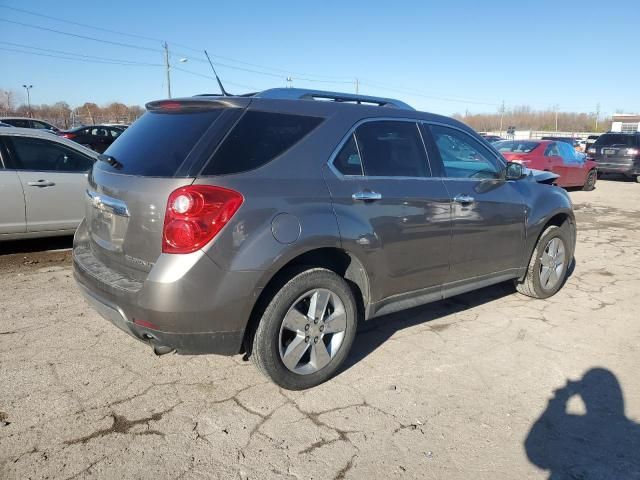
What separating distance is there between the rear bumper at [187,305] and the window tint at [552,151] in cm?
1318

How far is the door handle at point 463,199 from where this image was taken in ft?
13.0

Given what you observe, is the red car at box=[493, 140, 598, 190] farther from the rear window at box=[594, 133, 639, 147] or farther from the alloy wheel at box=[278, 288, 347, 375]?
the alloy wheel at box=[278, 288, 347, 375]

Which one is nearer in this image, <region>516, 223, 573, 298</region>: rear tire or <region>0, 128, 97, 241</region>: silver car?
<region>516, 223, 573, 298</region>: rear tire

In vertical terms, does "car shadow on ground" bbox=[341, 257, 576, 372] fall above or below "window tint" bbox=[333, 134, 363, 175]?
below

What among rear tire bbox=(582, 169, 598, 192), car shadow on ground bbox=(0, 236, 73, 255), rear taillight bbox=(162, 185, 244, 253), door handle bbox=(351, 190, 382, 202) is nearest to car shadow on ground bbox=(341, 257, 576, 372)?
door handle bbox=(351, 190, 382, 202)

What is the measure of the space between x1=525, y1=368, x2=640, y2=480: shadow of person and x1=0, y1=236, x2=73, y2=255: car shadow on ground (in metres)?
6.02

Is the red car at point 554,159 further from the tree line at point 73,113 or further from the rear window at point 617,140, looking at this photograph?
the tree line at point 73,113

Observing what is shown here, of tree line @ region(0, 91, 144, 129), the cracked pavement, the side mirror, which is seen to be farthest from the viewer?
tree line @ region(0, 91, 144, 129)

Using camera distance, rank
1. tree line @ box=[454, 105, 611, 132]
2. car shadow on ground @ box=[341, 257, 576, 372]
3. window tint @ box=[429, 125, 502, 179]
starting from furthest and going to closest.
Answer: tree line @ box=[454, 105, 611, 132] → window tint @ box=[429, 125, 502, 179] → car shadow on ground @ box=[341, 257, 576, 372]

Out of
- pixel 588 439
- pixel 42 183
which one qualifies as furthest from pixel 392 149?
pixel 42 183

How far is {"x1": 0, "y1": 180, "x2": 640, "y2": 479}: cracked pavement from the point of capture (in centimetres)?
257

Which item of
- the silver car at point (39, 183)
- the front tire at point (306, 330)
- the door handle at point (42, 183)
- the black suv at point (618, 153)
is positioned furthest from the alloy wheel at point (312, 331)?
the black suv at point (618, 153)

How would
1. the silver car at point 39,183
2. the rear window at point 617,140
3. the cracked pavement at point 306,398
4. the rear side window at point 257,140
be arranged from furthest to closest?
the rear window at point 617,140 < the silver car at point 39,183 < the rear side window at point 257,140 < the cracked pavement at point 306,398

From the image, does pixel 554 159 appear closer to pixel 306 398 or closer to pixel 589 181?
pixel 589 181
